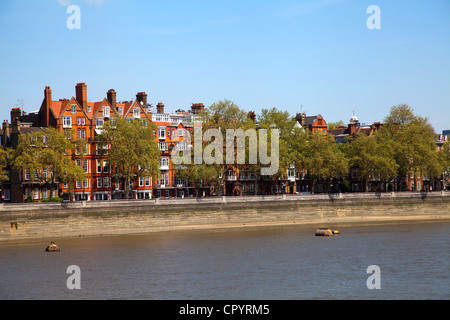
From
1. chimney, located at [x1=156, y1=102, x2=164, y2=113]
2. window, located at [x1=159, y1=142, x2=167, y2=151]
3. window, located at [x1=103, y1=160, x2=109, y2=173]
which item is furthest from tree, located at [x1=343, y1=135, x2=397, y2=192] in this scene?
window, located at [x1=103, y1=160, x2=109, y2=173]

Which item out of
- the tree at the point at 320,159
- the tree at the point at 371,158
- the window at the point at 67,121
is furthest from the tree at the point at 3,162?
the tree at the point at 371,158

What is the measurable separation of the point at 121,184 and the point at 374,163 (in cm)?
4520

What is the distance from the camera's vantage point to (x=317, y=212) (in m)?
112

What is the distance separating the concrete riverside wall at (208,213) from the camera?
87500 millimetres

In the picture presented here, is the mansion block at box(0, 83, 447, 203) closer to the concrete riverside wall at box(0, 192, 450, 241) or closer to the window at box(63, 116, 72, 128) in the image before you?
the window at box(63, 116, 72, 128)

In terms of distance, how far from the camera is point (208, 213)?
10231 cm

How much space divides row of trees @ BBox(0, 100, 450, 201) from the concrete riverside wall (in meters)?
8.43

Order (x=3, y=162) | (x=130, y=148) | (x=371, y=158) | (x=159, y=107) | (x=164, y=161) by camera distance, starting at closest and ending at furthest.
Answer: (x=3, y=162), (x=130, y=148), (x=164, y=161), (x=371, y=158), (x=159, y=107)

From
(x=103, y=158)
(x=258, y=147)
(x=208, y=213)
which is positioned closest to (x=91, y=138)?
(x=103, y=158)

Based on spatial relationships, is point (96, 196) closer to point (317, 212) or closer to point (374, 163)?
point (317, 212)

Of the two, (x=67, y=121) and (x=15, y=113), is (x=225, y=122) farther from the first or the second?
(x=15, y=113)

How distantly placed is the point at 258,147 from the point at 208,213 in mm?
18424

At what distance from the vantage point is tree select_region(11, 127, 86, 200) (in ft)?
316
